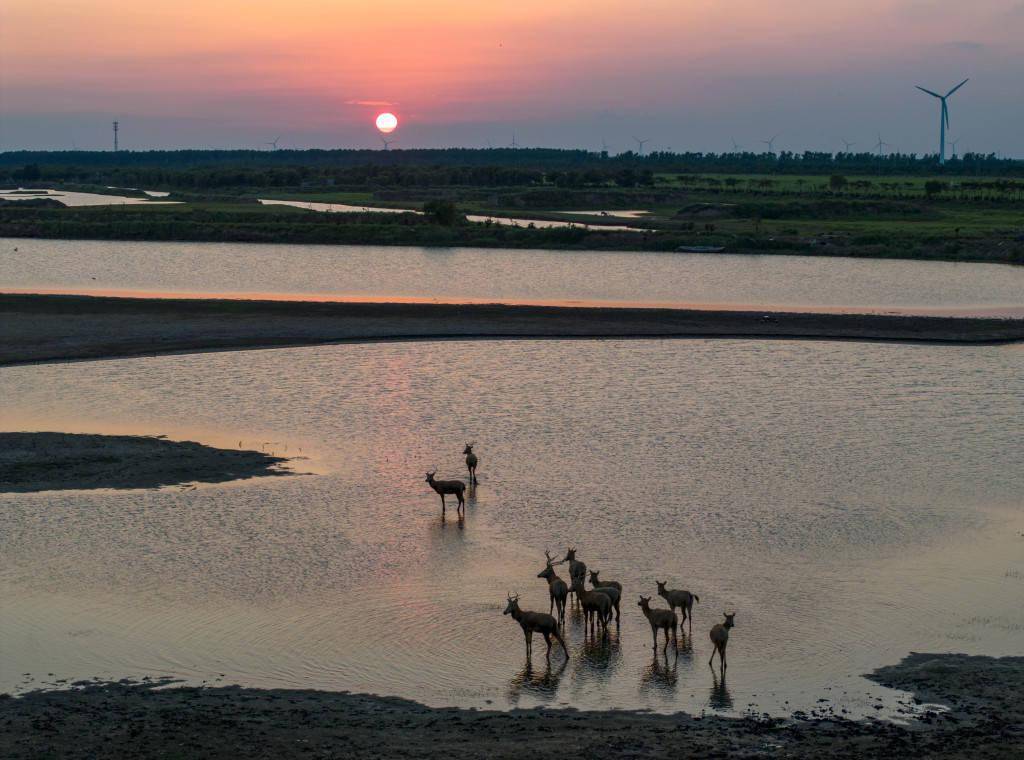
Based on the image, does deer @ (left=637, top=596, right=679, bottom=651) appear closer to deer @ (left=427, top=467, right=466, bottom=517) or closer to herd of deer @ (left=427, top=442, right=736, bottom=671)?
herd of deer @ (left=427, top=442, right=736, bottom=671)

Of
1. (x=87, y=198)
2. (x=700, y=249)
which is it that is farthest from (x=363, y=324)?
(x=87, y=198)

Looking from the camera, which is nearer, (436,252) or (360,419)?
(360,419)

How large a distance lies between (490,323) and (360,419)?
59.0 ft

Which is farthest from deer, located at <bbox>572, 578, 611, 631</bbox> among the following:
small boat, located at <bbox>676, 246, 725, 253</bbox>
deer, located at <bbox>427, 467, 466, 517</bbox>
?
small boat, located at <bbox>676, 246, 725, 253</bbox>

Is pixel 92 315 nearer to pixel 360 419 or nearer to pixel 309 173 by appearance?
pixel 360 419

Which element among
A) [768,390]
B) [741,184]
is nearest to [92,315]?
[768,390]

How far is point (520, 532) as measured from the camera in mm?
22906

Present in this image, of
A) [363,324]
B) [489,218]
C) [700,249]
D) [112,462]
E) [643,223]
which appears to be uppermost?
[489,218]

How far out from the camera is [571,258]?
81.0 metres

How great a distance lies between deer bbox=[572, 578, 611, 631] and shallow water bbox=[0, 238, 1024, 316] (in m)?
39.6

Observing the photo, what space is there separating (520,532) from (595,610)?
201 inches

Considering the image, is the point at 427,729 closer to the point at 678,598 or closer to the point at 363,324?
→ the point at 678,598

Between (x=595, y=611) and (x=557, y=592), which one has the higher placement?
(x=557, y=592)

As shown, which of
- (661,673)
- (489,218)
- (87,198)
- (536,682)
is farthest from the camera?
(87,198)
